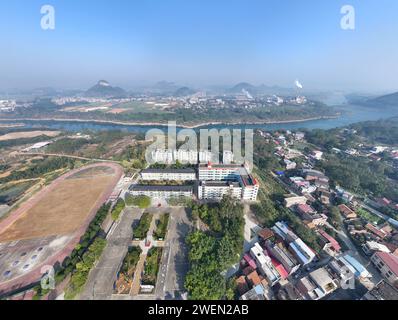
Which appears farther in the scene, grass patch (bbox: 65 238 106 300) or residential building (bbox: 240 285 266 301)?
grass patch (bbox: 65 238 106 300)

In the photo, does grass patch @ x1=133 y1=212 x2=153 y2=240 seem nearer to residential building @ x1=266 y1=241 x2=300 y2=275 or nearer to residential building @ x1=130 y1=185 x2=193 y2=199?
residential building @ x1=130 y1=185 x2=193 y2=199

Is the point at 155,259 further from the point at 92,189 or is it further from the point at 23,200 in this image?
the point at 23,200

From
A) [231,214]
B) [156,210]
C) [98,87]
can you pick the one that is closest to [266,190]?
[231,214]

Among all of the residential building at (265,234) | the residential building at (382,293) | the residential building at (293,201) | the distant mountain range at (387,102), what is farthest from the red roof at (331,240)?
the distant mountain range at (387,102)

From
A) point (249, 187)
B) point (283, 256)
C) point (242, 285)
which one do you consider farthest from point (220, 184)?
point (242, 285)

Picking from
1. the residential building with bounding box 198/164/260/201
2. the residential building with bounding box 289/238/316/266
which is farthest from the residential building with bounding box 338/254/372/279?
the residential building with bounding box 198/164/260/201

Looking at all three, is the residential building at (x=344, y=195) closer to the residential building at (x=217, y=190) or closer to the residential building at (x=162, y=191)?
the residential building at (x=217, y=190)
